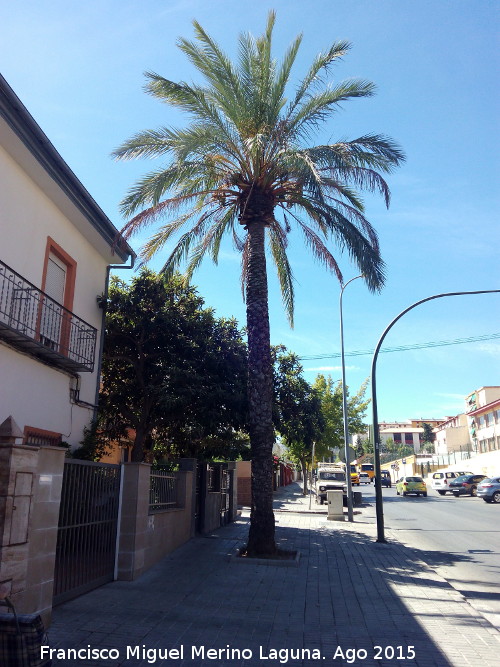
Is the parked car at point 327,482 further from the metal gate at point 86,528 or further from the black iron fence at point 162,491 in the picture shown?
the metal gate at point 86,528

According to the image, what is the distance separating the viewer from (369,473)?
69750mm

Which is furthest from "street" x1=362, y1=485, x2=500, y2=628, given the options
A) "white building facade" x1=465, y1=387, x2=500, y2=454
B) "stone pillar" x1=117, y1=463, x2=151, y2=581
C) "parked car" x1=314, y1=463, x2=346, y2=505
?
"white building facade" x1=465, y1=387, x2=500, y2=454

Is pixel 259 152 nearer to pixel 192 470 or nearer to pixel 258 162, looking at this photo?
pixel 258 162

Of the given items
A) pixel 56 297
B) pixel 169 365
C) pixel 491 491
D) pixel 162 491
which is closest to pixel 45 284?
pixel 56 297

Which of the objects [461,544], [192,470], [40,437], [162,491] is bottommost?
[461,544]

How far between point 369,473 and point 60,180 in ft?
215

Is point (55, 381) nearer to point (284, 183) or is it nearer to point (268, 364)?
point (268, 364)

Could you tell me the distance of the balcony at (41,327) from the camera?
9047 millimetres

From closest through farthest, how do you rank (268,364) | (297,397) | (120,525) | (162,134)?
(120,525) → (268,364) → (162,134) → (297,397)

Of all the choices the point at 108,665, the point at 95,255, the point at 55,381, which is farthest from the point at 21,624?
the point at 95,255

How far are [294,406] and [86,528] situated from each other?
350 inches

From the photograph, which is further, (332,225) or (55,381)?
(332,225)

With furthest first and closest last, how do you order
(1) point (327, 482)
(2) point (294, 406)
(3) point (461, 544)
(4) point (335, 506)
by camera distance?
(1) point (327, 482), (4) point (335, 506), (2) point (294, 406), (3) point (461, 544)

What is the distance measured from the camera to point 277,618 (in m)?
6.52
